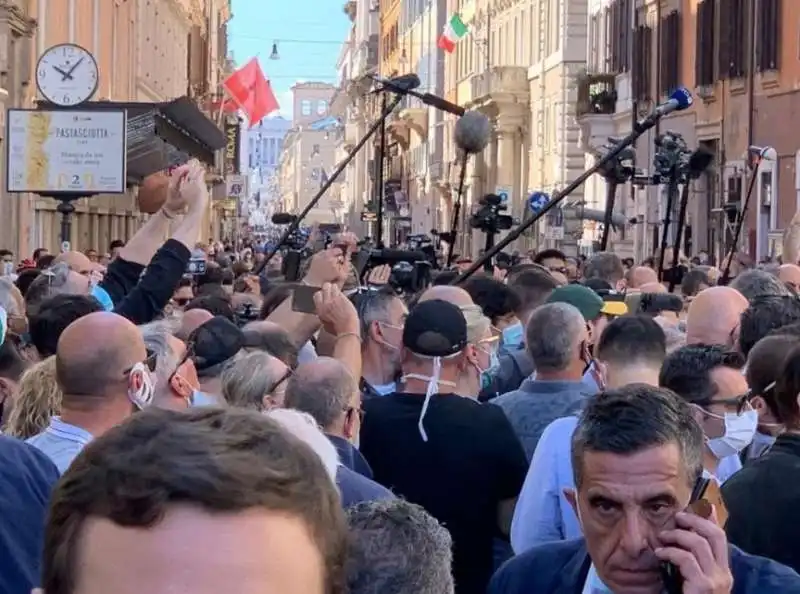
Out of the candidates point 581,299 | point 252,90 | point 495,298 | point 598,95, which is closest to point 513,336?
point 495,298

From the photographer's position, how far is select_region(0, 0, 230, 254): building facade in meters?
25.8

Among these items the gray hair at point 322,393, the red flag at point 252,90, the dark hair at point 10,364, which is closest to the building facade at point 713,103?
the red flag at point 252,90

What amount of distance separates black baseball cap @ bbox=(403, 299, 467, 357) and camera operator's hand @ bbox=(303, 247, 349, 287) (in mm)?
2044

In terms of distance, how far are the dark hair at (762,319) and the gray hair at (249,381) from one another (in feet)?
6.98

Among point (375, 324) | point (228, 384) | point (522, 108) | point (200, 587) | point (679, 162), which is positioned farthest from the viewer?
point (522, 108)

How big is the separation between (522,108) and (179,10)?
13.7m

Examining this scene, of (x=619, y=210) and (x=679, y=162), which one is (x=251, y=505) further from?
(x=619, y=210)

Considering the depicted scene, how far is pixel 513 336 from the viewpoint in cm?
946

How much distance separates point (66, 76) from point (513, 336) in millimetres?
10703

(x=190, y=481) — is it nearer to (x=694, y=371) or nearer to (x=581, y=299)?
(x=694, y=371)

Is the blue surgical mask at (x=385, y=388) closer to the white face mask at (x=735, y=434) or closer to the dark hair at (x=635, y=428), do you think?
the white face mask at (x=735, y=434)

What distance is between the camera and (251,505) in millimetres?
1734

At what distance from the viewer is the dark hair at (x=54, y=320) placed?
6758 millimetres

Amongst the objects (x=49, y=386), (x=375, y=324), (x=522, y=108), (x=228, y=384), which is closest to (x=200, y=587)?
(x=49, y=386)
